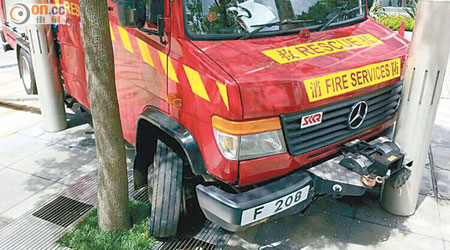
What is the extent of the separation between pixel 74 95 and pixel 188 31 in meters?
2.98

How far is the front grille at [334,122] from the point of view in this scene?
274 cm

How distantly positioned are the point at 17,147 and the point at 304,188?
3.98m

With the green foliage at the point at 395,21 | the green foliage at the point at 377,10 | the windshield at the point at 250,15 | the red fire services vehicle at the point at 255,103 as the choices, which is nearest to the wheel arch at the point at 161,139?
the red fire services vehicle at the point at 255,103

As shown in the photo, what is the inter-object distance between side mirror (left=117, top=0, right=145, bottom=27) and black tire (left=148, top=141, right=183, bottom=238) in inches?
38.7

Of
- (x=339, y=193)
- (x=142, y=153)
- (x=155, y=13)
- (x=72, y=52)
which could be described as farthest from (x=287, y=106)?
(x=72, y=52)

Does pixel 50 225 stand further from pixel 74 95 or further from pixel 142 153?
pixel 74 95

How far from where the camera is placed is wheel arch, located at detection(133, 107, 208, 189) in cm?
281

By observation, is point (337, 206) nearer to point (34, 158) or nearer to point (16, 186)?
point (16, 186)

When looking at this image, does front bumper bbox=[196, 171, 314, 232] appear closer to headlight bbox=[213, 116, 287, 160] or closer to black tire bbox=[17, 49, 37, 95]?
headlight bbox=[213, 116, 287, 160]

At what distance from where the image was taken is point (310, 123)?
2.81 m

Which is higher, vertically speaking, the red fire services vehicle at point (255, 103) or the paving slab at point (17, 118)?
the red fire services vehicle at point (255, 103)

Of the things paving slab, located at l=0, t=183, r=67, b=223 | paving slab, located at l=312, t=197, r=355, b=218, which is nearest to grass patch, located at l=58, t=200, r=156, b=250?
paving slab, located at l=0, t=183, r=67, b=223

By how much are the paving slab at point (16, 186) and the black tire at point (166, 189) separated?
1.62m

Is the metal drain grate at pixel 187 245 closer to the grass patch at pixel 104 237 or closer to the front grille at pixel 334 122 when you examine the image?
the grass patch at pixel 104 237
